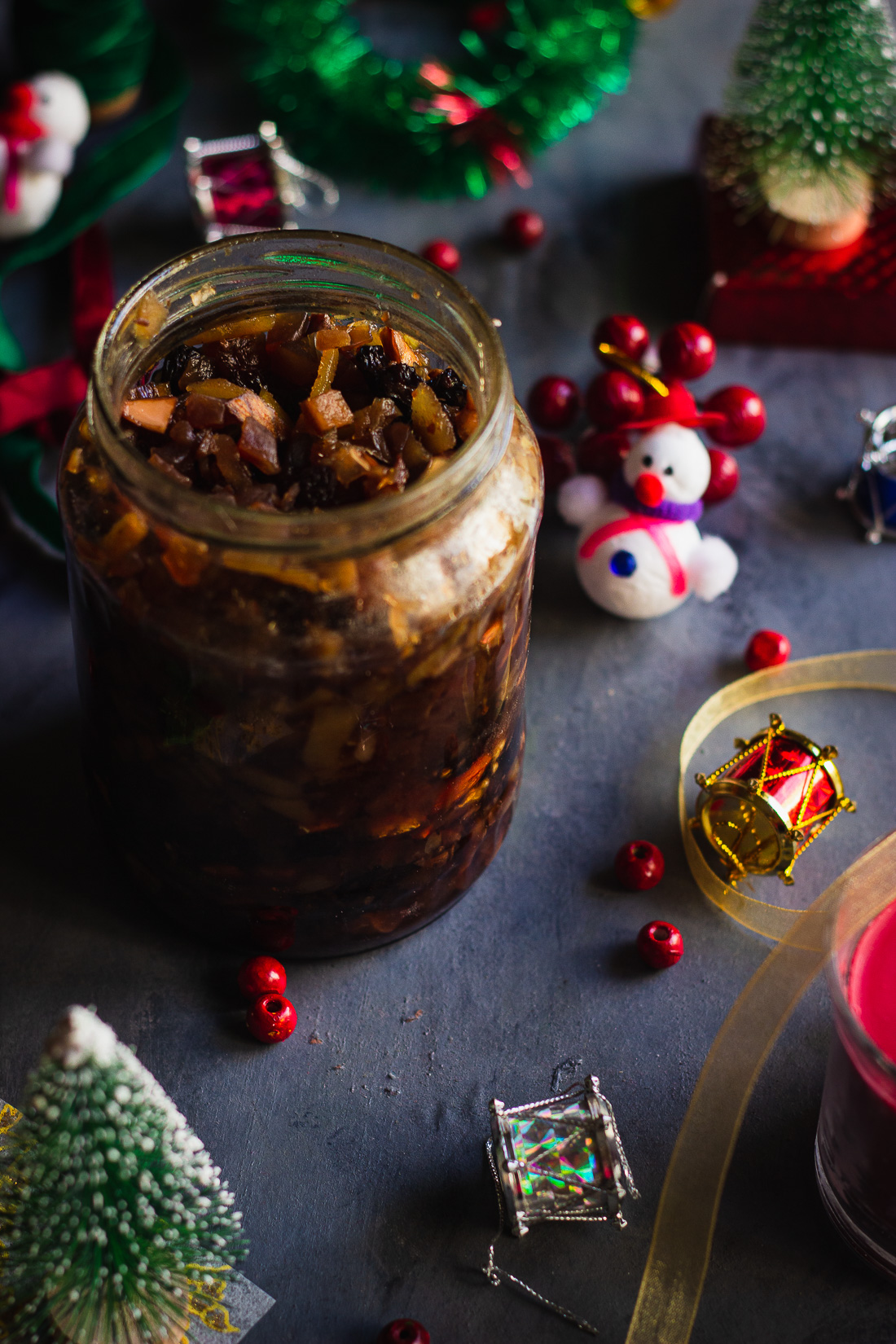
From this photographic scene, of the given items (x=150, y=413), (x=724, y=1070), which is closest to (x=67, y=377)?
(x=150, y=413)

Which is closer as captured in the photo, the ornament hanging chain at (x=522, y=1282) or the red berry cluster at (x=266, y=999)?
the ornament hanging chain at (x=522, y=1282)

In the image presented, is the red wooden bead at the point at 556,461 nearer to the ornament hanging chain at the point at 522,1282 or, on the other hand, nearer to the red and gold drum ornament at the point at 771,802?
the red and gold drum ornament at the point at 771,802

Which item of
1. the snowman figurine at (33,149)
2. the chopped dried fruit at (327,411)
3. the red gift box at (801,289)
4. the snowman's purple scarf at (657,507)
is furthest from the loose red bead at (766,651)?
the snowman figurine at (33,149)

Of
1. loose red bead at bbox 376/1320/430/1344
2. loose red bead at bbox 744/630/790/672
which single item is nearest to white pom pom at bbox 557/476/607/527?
loose red bead at bbox 744/630/790/672

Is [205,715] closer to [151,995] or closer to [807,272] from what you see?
[151,995]

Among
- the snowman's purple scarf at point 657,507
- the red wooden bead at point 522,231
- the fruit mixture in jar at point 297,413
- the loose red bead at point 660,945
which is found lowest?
the loose red bead at point 660,945

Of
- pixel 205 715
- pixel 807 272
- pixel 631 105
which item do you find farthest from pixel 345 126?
pixel 205 715
